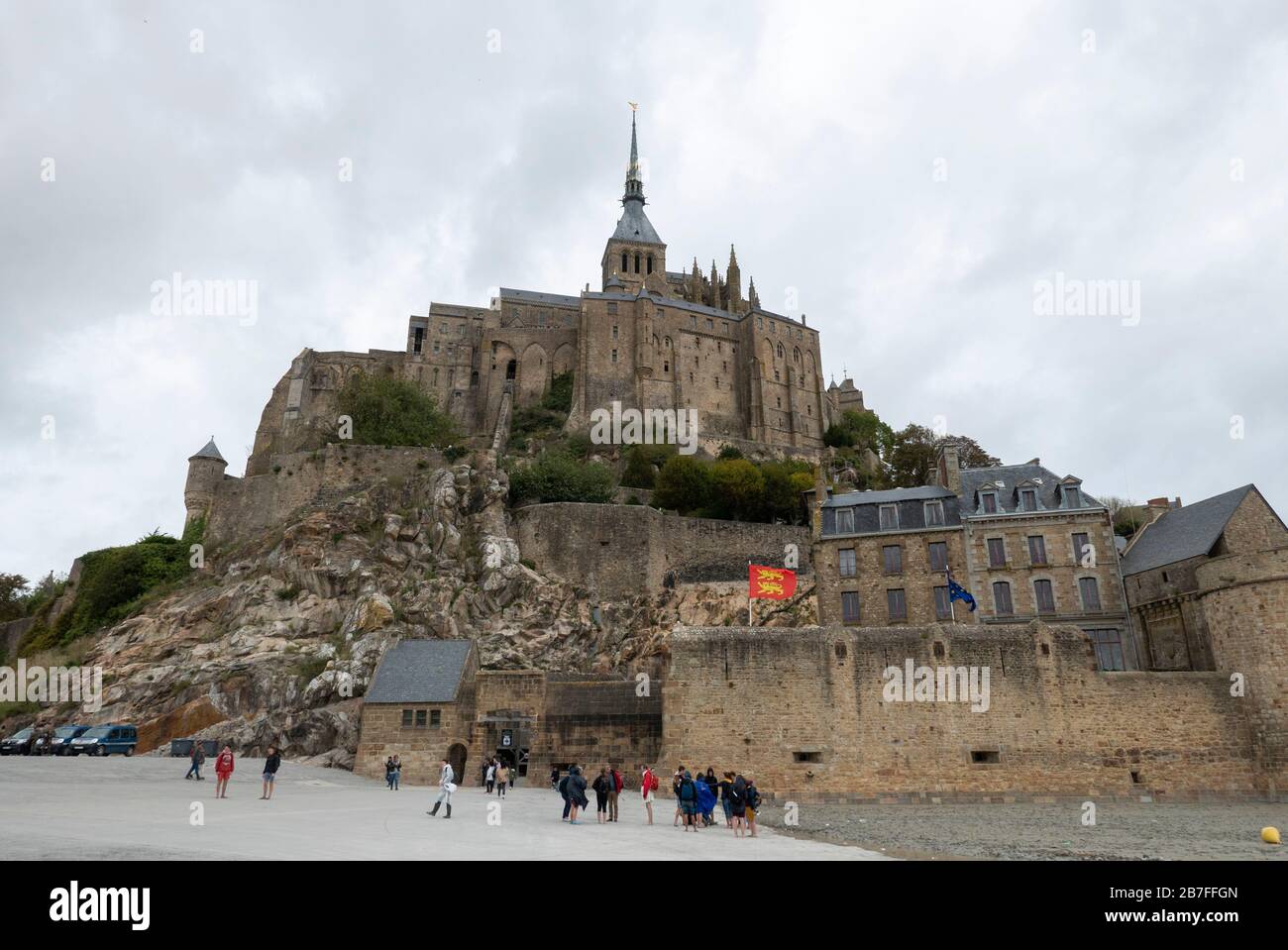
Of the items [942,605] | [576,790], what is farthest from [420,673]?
[942,605]

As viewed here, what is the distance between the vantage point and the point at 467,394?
81000 millimetres

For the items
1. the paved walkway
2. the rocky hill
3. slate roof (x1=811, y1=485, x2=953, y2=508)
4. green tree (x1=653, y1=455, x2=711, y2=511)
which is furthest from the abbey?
the paved walkway

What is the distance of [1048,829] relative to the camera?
16.4 meters

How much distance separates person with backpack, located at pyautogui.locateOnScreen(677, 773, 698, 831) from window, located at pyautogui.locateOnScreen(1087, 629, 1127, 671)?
63.8ft

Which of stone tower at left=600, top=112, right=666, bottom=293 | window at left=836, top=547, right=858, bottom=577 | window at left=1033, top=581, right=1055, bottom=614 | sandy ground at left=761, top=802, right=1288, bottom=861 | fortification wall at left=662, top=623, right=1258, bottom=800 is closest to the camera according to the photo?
sandy ground at left=761, top=802, right=1288, bottom=861

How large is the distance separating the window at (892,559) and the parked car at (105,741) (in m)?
29.5

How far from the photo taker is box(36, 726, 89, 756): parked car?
29828mm

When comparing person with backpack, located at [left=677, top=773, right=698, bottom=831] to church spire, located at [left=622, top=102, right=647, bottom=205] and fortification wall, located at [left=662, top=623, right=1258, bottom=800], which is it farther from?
church spire, located at [left=622, top=102, right=647, bottom=205]

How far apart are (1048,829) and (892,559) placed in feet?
54.7

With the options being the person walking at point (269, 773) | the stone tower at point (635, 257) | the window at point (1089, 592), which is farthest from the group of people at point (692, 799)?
the stone tower at point (635, 257)

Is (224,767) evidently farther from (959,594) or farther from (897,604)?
(897,604)

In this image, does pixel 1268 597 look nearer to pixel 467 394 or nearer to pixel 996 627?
pixel 996 627
